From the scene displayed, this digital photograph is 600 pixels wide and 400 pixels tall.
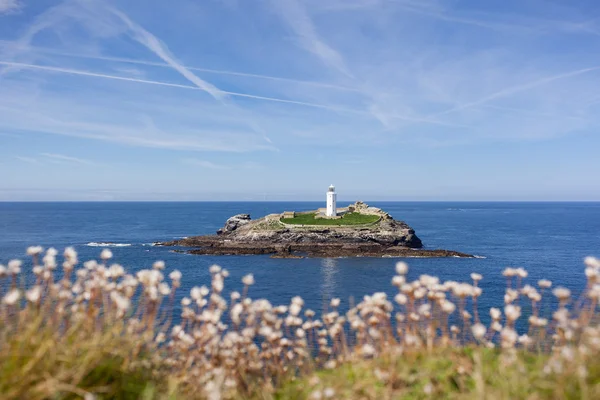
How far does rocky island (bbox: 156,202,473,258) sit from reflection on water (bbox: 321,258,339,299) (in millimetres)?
4757

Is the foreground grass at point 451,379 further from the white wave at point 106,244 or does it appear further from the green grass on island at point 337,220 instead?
the white wave at point 106,244

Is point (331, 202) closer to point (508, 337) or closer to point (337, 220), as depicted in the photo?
point (337, 220)

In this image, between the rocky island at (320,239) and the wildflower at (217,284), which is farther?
the rocky island at (320,239)

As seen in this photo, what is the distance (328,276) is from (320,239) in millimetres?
20571

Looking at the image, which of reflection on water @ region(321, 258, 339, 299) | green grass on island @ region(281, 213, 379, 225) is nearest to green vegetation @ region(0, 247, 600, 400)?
reflection on water @ region(321, 258, 339, 299)

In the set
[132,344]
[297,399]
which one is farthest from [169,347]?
[297,399]

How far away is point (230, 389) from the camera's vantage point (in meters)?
4.59

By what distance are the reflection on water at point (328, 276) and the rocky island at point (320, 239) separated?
476 cm

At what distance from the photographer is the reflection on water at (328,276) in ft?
115

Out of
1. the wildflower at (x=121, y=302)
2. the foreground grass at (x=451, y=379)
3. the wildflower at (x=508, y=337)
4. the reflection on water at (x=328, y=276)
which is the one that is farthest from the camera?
the reflection on water at (x=328, y=276)

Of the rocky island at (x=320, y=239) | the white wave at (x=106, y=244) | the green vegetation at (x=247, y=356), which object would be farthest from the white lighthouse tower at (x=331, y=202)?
the green vegetation at (x=247, y=356)

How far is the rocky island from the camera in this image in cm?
5778

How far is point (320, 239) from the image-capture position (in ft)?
207

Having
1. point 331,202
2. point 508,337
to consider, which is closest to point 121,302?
point 508,337
